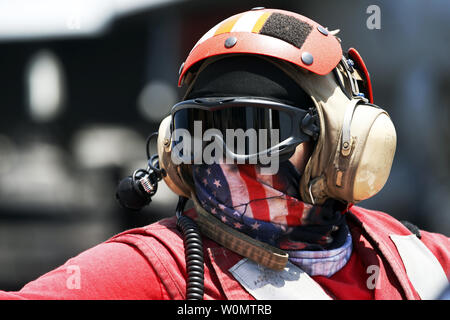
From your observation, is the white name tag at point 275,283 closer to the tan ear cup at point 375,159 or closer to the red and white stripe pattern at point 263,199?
the red and white stripe pattern at point 263,199

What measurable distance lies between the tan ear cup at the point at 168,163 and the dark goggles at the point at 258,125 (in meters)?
0.26

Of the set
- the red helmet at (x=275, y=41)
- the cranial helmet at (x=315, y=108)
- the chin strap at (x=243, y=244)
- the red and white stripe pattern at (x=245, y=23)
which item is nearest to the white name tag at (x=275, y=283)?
the chin strap at (x=243, y=244)

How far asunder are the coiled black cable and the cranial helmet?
377 mm

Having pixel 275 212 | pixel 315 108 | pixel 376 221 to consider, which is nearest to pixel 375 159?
pixel 315 108

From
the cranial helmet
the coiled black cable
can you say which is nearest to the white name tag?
the coiled black cable

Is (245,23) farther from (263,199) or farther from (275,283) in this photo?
(275,283)

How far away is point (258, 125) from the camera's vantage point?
183cm

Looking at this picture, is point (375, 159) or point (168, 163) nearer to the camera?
point (375, 159)

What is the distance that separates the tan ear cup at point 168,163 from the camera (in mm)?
2079

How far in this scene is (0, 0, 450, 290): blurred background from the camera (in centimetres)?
631

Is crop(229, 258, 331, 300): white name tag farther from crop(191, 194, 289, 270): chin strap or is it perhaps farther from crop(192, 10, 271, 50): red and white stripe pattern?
crop(192, 10, 271, 50): red and white stripe pattern

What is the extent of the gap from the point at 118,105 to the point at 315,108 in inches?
329
